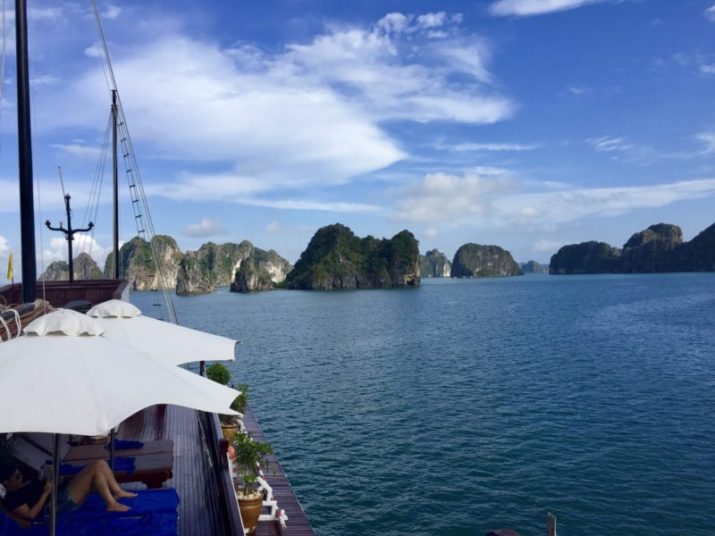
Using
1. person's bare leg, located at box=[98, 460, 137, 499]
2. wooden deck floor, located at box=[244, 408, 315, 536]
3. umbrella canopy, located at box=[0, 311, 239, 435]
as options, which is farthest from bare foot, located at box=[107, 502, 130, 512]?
wooden deck floor, located at box=[244, 408, 315, 536]

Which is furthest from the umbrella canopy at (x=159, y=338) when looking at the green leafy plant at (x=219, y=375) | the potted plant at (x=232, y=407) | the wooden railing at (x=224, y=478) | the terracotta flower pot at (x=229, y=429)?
the green leafy plant at (x=219, y=375)

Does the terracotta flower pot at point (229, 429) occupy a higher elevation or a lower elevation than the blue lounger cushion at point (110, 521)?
lower

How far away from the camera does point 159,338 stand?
7.45m

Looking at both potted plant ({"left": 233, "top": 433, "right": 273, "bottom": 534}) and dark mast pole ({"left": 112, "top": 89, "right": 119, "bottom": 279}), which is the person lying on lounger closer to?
potted plant ({"left": 233, "top": 433, "right": 273, "bottom": 534})

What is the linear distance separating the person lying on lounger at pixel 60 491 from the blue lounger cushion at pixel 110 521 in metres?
0.08

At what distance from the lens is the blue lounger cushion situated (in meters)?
4.84

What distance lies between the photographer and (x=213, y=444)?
707 centimetres

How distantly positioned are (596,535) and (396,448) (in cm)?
741

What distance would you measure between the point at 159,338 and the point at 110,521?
282cm

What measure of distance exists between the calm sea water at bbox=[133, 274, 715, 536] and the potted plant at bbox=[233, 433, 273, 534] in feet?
18.4

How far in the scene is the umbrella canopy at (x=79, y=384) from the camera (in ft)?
11.6

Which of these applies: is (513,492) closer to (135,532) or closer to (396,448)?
(396,448)

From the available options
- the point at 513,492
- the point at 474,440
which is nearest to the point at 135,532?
the point at 513,492

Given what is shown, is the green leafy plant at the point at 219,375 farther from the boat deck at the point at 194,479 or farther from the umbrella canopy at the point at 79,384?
the umbrella canopy at the point at 79,384
